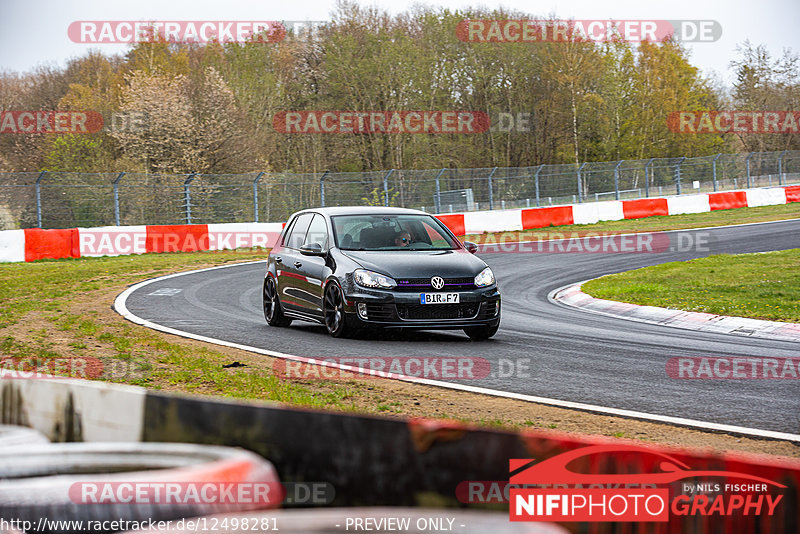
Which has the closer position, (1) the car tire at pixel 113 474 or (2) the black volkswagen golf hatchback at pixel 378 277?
(1) the car tire at pixel 113 474

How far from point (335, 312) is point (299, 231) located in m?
2.03

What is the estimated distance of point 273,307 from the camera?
11.5 metres

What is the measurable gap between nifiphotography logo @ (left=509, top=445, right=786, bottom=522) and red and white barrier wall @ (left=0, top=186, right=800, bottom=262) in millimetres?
23319

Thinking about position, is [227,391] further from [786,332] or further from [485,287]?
[786,332]

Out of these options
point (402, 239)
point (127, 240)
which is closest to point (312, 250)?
point (402, 239)

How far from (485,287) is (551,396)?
321cm

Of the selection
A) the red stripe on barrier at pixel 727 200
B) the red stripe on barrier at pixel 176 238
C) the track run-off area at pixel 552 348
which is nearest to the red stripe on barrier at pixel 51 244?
the red stripe on barrier at pixel 176 238

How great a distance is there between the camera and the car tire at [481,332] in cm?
999

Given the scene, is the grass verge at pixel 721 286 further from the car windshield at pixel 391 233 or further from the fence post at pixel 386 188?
the fence post at pixel 386 188

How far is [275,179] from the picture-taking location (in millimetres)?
33906

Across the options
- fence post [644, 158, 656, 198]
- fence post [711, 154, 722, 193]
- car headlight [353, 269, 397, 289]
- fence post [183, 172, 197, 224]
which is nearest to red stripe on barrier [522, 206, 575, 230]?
fence post [644, 158, 656, 198]

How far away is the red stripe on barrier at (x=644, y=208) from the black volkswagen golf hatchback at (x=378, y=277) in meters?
23.7

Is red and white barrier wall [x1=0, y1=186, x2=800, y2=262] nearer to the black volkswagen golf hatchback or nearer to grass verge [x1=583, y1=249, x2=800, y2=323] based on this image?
grass verge [x1=583, y1=249, x2=800, y2=323]

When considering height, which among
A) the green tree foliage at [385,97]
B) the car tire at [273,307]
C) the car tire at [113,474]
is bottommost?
the car tire at [273,307]
